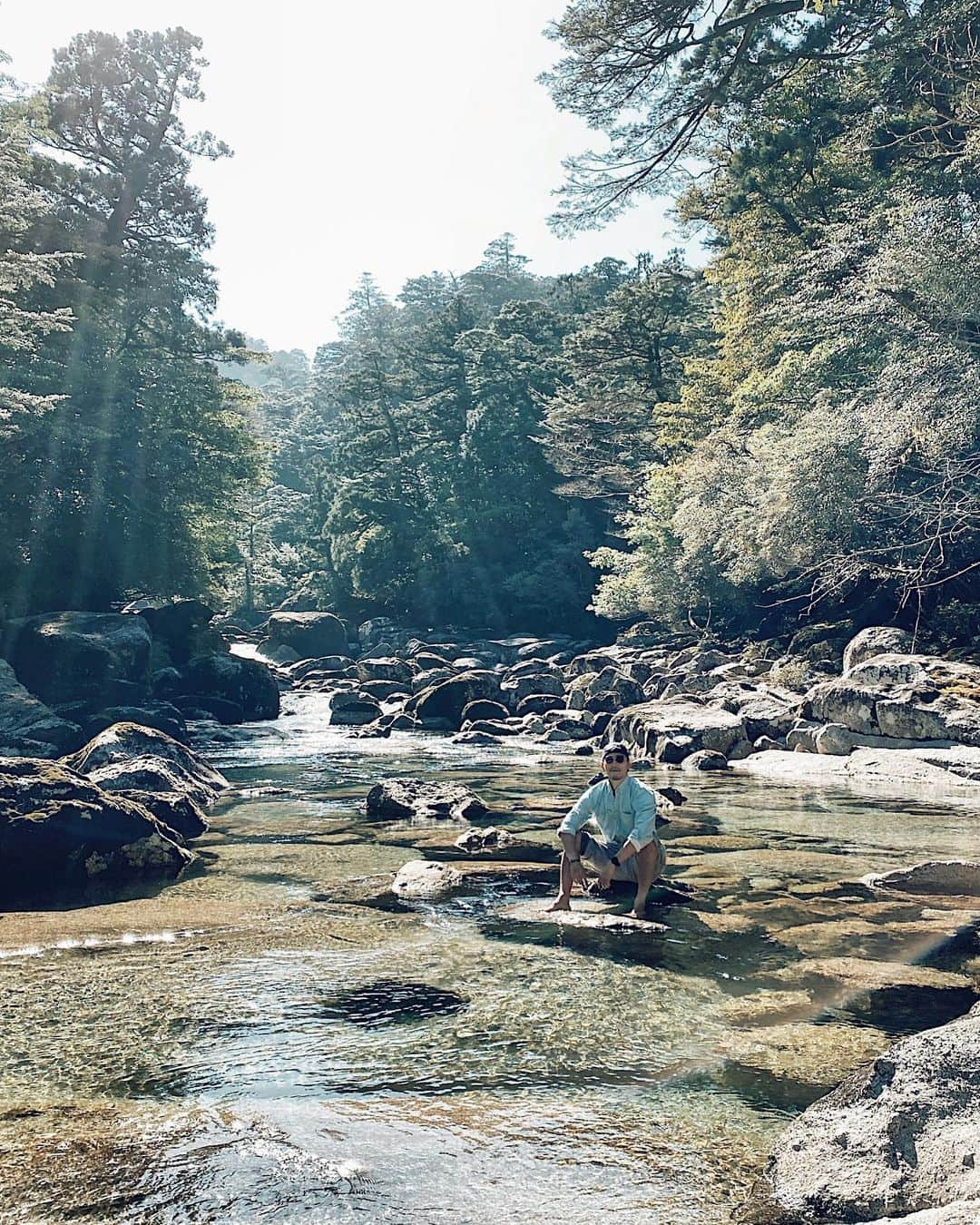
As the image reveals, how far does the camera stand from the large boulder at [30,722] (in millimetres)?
18438

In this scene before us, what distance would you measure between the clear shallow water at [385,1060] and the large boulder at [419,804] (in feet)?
11.2

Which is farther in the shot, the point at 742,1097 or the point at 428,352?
the point at 428,352

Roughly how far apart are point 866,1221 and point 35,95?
116ft

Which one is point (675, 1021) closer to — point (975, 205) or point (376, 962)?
point (376, 962)

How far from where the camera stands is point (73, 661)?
22.8 metres

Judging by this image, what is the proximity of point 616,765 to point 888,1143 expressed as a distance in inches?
162

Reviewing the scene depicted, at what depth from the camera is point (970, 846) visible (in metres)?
10.2

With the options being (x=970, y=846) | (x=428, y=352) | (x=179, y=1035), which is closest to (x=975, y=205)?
(x=970, y=846)

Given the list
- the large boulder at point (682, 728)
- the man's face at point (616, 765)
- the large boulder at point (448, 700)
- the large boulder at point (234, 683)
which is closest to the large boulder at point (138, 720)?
the large boulder at point (234, 683)

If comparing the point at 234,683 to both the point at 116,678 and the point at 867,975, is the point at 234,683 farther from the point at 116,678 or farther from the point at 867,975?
the point at 867,975

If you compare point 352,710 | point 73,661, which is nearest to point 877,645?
point 352,710

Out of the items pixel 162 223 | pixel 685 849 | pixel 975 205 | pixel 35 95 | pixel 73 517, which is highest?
pixel 35 95

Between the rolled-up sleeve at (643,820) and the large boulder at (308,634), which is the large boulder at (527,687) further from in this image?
the rolled-up sleeve at (643,820)

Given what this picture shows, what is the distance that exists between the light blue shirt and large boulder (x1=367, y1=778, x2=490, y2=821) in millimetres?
4584
